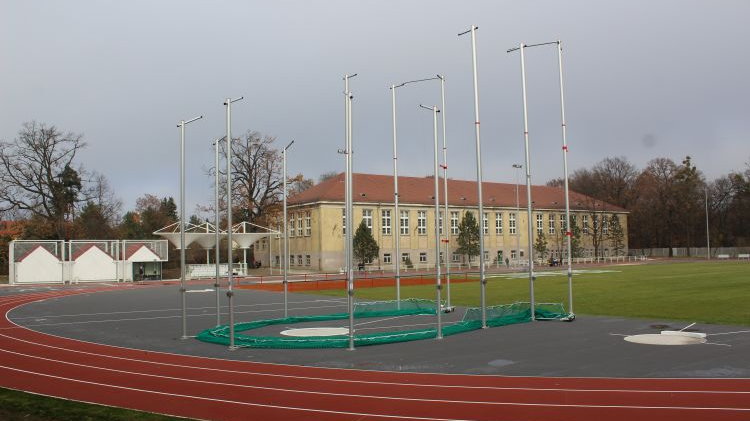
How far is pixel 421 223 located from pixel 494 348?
2692 inches

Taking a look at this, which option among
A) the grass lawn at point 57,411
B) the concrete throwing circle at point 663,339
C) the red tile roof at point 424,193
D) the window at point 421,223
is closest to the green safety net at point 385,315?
the concrete throwing circle at point 663,339

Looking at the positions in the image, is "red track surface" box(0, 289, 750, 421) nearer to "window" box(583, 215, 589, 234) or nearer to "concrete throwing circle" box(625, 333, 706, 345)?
"concrete throwing circle" box(625, 333, 706, 345)

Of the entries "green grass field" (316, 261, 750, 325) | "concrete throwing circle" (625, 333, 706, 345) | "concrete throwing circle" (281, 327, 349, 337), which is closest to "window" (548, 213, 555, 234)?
"green grass field" (316, 261, 750, 325)

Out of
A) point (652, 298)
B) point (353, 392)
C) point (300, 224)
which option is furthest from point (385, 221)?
point (353, 392)

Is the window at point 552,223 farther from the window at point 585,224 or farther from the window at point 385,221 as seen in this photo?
the window at point 385,221

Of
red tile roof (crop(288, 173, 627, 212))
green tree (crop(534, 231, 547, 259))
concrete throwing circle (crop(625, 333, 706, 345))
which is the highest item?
red tile roof (crop(288, 173, 627, 212))

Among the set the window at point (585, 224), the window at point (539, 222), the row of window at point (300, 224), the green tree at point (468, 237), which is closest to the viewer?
the row of window at point (300, 224)

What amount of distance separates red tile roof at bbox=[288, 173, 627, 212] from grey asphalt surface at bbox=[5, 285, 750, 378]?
176ft

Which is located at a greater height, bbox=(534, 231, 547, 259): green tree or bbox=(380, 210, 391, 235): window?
bbox=(380, 210, 391, 235): window

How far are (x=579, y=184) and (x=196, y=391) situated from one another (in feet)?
402

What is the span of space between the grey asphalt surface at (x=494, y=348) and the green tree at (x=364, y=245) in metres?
46.3

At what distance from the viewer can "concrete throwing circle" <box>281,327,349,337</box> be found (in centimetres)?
1958

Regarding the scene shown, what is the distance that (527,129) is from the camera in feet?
69.6

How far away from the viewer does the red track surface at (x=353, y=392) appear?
957 cm
